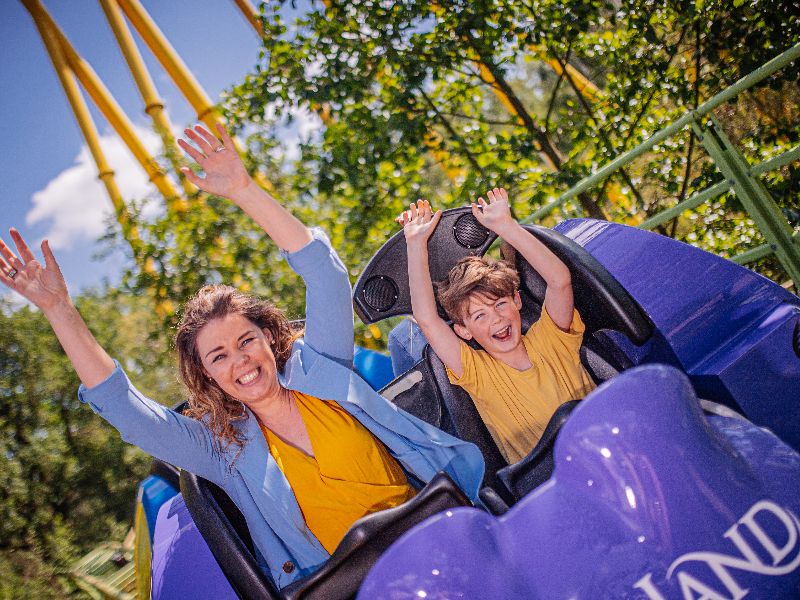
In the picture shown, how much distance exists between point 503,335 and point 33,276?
1.28 m

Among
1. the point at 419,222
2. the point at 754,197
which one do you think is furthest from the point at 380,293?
the point at 754,197

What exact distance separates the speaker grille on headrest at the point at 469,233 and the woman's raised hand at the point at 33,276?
1134mm

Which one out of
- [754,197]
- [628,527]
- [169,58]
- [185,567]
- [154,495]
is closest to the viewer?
[628,527]

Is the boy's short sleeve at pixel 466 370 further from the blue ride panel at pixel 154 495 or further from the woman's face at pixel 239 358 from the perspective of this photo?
the blue ride panel at pixel 154 495

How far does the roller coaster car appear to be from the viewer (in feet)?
2.86

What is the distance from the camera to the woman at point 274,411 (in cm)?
142

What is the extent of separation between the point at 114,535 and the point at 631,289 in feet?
32.8

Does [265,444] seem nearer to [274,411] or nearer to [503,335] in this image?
[274,411]

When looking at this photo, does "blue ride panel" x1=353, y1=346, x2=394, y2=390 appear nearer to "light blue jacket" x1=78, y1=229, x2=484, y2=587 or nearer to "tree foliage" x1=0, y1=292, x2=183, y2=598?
"light blue jacket" x1=78, y1=229, x2=484, y2=587

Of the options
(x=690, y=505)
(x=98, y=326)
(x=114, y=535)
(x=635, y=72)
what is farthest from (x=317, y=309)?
(x=98, y=326)

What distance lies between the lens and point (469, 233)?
1856 millimetres

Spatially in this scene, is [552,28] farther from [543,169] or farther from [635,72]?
[543,169]

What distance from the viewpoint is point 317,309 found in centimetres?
152

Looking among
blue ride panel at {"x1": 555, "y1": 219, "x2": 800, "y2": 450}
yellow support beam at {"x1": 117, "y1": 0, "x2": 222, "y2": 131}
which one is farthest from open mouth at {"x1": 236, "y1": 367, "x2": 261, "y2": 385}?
yellow support beam at {"x1": 117, "y1": 0, "x2": 222, "y2": 131}
